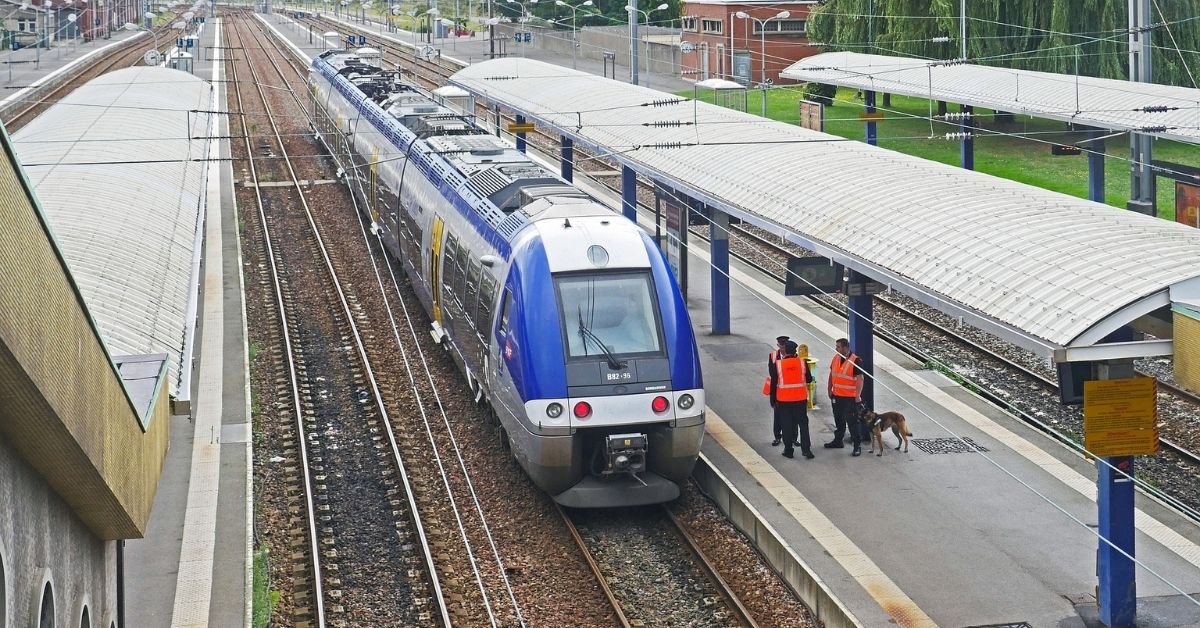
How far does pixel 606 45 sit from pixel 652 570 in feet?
198

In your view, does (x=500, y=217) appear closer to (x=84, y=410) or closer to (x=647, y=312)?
(x=647, y=312)

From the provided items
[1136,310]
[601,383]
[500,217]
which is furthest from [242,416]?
[1136,310]

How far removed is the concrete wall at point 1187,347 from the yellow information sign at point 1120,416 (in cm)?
97

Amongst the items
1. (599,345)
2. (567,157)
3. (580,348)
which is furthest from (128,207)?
(567,157)

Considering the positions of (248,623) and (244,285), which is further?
(244,285)

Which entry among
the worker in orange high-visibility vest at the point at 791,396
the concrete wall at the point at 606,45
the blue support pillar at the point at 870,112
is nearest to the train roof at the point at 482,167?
the worker in orange high-visibility vest at the point at 791,396

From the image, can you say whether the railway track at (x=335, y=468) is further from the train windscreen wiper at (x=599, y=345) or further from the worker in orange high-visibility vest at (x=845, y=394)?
the worker in orange high-visibility vest at (x=845, y=394)

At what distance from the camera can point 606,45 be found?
234 ft

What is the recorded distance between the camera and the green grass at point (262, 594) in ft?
Answer: 39.7

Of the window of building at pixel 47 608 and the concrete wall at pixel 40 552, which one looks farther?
the window of building at pixel 47 608

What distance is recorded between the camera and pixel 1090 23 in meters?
41.5

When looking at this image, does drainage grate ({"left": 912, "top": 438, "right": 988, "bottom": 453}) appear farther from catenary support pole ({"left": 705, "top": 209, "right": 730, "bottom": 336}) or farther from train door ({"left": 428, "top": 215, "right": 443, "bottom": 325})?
train door ({"left": 428, "top": 215, "right": 443, "bottom": 325})

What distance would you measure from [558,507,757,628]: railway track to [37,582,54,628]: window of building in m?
5.15

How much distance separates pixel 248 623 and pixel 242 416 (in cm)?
671
